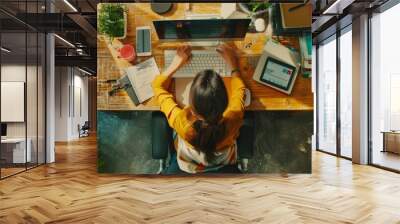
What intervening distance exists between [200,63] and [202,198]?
2447 mm

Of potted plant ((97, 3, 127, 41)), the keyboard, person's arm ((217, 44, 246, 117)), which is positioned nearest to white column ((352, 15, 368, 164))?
person's arm ((217, 44, 246, 117))

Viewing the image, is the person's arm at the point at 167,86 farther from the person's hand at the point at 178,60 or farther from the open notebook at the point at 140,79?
the open notebook at the point at 140,79

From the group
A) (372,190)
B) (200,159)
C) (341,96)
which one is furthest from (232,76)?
(341,96)

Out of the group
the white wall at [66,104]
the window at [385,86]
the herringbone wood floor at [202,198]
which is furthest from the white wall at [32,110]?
the white wall at [66,104]

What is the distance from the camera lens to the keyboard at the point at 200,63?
6305 mm

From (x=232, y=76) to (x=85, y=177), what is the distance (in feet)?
10.2

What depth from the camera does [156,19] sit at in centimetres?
630

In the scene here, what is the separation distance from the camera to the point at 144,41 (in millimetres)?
6289

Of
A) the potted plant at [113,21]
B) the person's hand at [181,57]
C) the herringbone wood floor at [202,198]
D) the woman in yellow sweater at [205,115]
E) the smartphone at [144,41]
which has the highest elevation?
the potted plant at [113,21]

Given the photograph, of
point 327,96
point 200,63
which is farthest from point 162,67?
point 327,96

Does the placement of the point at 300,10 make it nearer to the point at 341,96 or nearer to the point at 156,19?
the point at 156,19

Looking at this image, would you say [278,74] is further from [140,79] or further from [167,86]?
[140,79]

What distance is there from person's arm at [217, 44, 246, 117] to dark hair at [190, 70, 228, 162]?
0.14m

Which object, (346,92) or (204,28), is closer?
(204,28)
